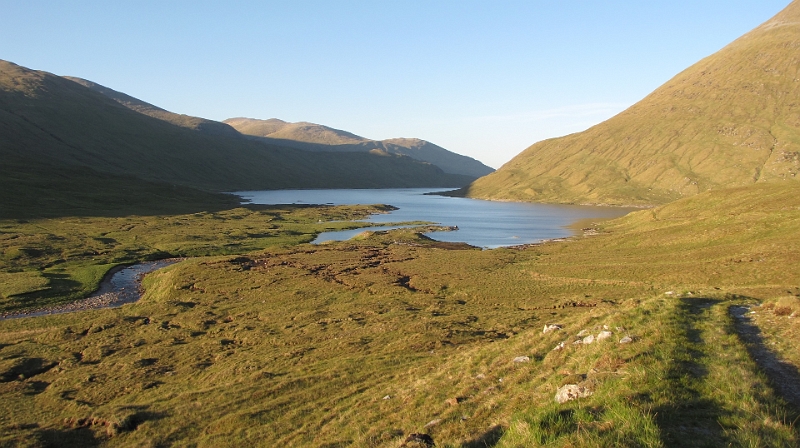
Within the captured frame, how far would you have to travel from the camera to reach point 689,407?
12.5 meters

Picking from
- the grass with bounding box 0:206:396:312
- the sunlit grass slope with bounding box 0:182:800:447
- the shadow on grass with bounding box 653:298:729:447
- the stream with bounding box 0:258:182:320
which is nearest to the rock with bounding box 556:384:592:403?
the sunlit grass slope with bounding box 0:182:800:447

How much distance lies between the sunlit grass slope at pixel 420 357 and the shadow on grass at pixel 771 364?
52 cm

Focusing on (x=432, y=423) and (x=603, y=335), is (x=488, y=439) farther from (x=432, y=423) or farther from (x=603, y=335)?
(x=603, y=335)

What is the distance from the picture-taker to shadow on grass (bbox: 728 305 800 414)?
13637 mm

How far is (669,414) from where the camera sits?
11906 millimetres

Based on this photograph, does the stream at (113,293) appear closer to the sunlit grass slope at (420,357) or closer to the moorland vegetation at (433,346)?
the moorland vegetation at (433,346)

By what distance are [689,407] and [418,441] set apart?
22.3 feet

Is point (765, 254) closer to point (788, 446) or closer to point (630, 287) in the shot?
point (630, 287)

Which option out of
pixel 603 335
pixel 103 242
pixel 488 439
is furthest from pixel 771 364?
pixel 103 242

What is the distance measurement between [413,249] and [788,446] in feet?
243

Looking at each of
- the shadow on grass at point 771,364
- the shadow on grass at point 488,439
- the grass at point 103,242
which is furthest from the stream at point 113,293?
the shadow on grass at point 771,364

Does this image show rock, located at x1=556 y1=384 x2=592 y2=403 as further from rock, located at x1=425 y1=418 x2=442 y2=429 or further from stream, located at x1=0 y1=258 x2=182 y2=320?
stream, located at x1=0 y1=258 x2=182 y2=320

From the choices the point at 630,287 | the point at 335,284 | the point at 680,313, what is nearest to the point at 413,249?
the point at 335,284

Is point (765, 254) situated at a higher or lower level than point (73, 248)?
higher
